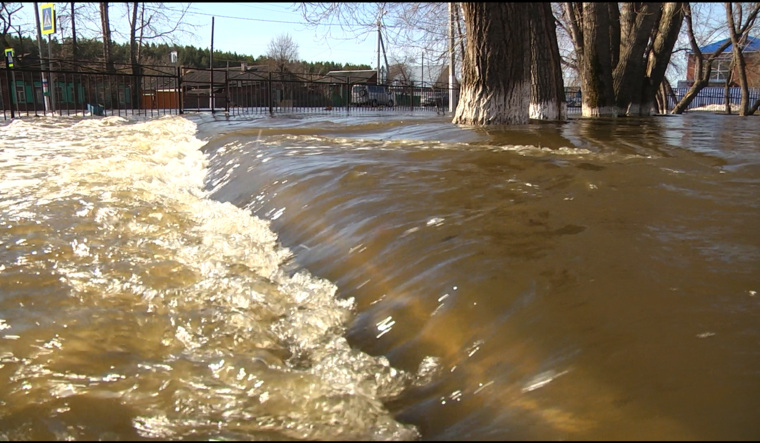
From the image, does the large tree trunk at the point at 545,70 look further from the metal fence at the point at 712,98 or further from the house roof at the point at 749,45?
the metal fence at the point at 712,98

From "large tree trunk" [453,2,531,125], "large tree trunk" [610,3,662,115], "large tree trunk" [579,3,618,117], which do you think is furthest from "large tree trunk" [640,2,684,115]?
"large tree trunk" [453,2,531,125]

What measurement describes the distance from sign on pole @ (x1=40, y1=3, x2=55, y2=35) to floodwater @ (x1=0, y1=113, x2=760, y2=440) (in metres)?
15.5

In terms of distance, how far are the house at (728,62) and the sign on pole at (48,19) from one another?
80.8 ft

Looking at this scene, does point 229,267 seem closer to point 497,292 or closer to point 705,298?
point 497,292

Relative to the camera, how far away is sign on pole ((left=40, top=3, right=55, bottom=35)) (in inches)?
691

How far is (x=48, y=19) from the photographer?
58.3 ft

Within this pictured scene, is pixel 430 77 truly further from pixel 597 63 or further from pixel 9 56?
pixel 9 56

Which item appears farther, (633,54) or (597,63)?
(633,54)

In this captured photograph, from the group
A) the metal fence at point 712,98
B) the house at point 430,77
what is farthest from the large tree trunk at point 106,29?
the metal fence at point 712,98

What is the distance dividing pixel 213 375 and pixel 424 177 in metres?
2.46

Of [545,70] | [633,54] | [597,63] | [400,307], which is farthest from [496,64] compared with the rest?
[633,54]

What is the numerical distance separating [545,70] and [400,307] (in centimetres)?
888

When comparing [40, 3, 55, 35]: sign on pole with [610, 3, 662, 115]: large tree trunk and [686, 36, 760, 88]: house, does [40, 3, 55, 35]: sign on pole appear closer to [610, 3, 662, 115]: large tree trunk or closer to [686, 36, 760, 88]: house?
[610, 3, 662, 115]: large tree trunk

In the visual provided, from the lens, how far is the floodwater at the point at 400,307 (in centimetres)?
179
